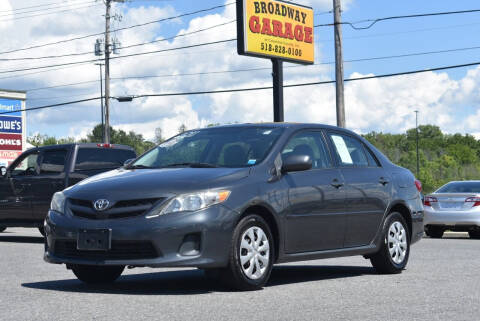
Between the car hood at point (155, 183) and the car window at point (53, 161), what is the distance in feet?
28.3

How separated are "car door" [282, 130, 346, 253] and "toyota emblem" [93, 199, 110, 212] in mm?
1836

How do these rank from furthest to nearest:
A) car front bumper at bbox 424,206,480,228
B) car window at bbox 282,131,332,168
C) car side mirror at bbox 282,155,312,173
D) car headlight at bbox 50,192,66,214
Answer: car front bumper at bbox 424,206,480,228 → car window at bbox 282,131,332,168 → car side mirror at bbox 282,155,312,173 → car headlight at bbox 50,192,66,214

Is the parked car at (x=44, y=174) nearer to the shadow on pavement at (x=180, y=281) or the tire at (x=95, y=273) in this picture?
the shadow on pavement at (x=180, y=281)

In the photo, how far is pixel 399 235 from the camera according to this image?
35.0 feet

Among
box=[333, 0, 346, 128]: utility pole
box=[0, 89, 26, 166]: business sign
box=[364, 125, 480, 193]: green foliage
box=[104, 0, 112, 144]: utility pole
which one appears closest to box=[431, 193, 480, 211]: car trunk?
box=[333, 0, 346, 128]: utility pole

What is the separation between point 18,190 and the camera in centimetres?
1773

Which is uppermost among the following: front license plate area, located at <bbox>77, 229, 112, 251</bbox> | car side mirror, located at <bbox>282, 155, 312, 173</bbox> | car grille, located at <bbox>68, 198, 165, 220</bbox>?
car side mirror, located at <bbox>282, 155, 312, 173</bbox>

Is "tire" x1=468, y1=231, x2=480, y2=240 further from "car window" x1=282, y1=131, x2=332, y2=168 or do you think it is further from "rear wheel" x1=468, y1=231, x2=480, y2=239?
"car window" x1=282, y1=131, x2=332, y2=168

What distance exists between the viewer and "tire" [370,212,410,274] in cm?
1034

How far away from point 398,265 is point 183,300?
3.58 m

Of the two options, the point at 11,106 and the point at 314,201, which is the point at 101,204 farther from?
the point at 11,106

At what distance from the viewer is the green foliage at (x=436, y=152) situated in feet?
438

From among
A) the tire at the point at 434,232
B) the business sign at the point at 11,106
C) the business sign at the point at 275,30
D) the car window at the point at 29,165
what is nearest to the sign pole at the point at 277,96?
the business sign at the point at 275,30

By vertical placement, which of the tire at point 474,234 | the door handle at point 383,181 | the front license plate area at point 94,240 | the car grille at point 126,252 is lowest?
the tire at point 474,234
